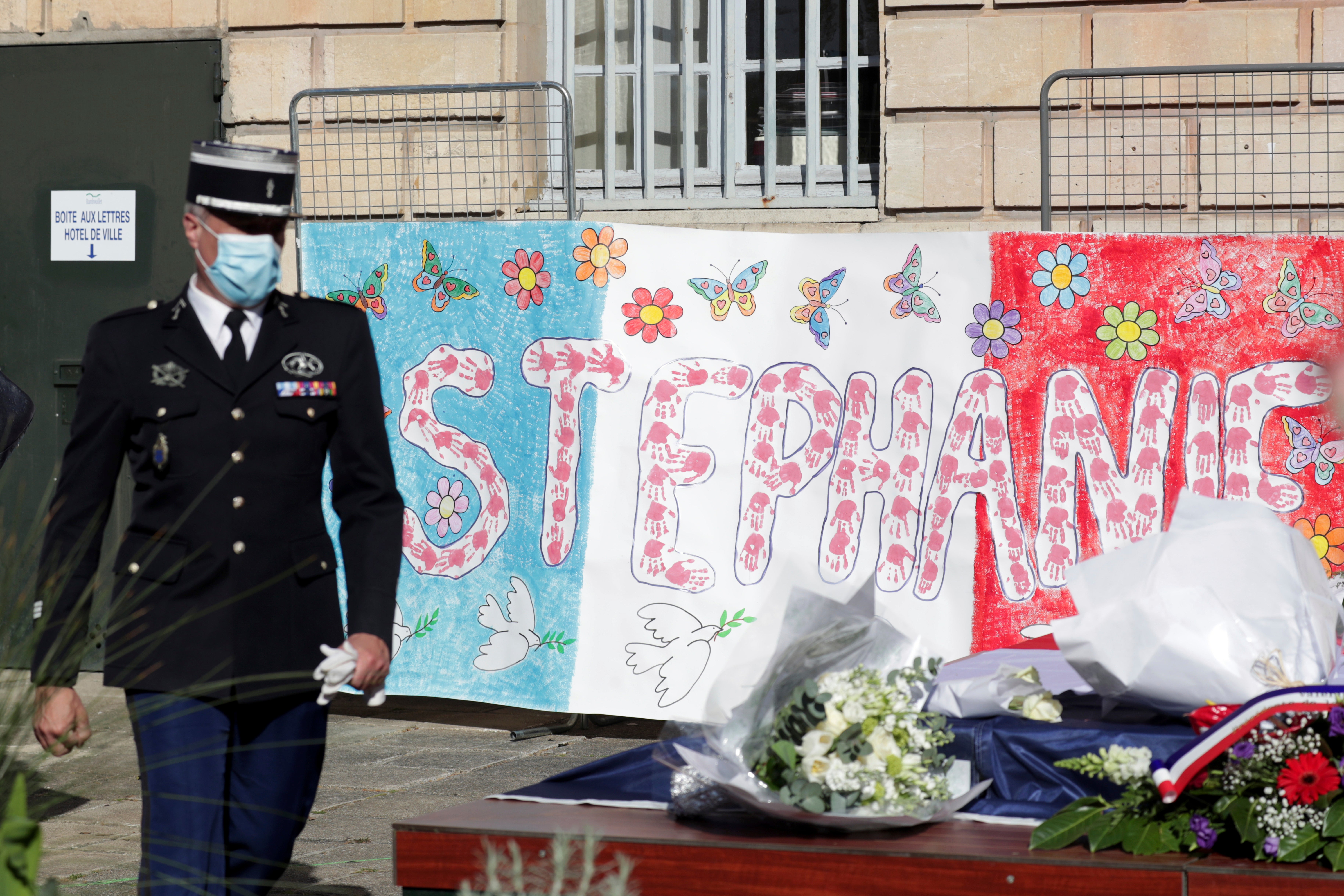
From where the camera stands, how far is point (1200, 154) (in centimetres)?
684

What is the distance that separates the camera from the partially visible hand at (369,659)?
2963mm

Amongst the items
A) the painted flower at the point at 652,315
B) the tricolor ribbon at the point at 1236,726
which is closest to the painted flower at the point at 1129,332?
the painted flower at the point at 652,315

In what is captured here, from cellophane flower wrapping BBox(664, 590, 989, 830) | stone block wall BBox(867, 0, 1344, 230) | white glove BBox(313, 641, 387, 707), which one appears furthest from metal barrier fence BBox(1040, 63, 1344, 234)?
white glove BBox(313, 641, 387, 707)

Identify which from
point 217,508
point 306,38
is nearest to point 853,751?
point 217,508

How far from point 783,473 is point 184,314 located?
10.7 feet

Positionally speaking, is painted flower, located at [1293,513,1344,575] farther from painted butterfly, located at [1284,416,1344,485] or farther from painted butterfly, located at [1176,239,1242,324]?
painted butterfly, located at [1176,239,1242,324]

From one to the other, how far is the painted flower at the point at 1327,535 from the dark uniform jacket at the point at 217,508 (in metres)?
3.86

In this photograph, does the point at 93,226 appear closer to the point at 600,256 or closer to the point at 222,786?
the point at 600,256

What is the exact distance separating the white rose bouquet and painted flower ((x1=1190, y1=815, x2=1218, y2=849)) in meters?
0.48

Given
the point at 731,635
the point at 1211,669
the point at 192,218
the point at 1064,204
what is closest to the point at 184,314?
the point at 192,218

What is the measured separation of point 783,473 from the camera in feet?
19.4

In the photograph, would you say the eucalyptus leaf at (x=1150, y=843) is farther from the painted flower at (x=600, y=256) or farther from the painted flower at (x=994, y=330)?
the painted flower at (x=600, y=256)

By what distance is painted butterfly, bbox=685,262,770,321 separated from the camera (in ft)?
19.6

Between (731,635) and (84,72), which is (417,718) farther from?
(84,72)
